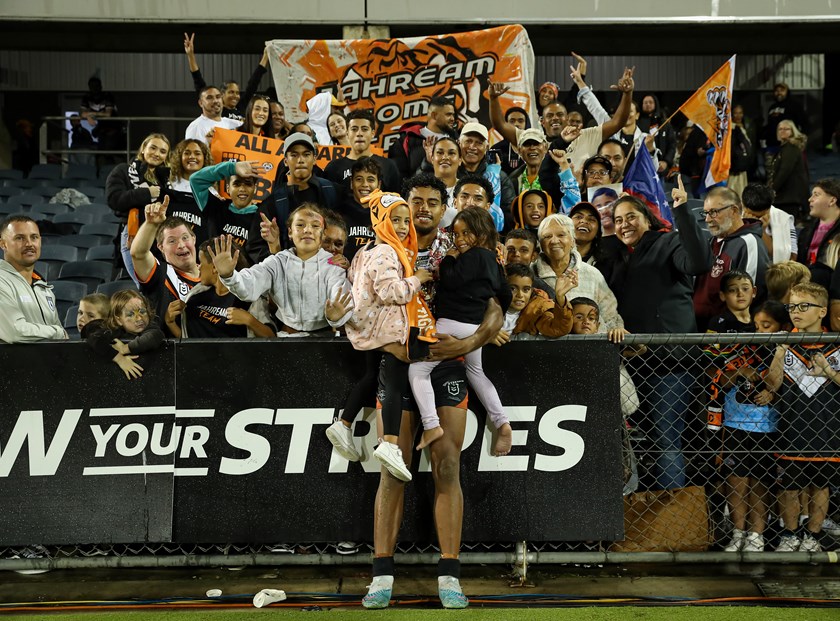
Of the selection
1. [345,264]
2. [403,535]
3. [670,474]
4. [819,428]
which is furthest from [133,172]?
[819,428]

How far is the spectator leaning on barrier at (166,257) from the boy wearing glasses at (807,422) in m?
3.59

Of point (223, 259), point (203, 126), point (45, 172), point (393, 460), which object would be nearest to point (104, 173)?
point (45, 172)

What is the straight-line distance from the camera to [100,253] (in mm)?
9719

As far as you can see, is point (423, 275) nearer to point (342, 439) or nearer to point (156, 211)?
point (342, 439)

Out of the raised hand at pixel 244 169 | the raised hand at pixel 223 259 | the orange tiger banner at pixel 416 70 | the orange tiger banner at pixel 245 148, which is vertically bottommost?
the raised hand at pixel 223 259

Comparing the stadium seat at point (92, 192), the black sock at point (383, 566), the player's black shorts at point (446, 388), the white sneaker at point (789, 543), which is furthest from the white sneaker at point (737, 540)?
the stadium seat at point (92, 192)

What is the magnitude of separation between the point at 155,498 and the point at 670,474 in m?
2.94

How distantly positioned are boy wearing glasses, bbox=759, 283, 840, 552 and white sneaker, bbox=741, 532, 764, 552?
12cm

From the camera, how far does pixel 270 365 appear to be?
515 centimetres

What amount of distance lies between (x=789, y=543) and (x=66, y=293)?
253 inches

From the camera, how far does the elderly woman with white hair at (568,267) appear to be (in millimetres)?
5852

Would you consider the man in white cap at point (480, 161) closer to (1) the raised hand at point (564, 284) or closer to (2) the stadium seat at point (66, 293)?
(1) the raised hand at point (564, 284)

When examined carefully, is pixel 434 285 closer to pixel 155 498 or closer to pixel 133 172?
pixel 155 498

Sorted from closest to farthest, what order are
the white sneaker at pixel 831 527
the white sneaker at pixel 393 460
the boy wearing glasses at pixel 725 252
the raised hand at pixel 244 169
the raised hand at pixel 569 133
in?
1. the white sneaker at pixel 393 460
2. the white sneaker at pixel 831 527
3. the boy wearing glasses at pixel 725 252
4. the raised hand at pixel 244 169
5. the raised hand at pixel 569 133
